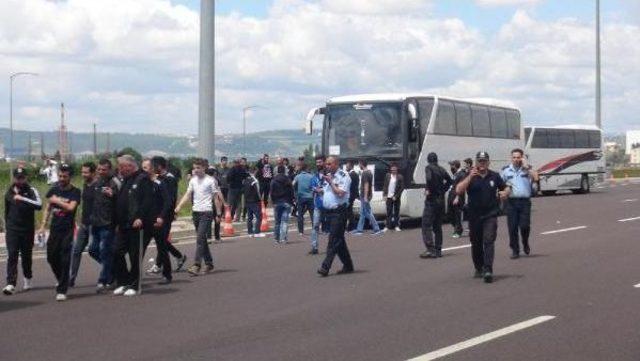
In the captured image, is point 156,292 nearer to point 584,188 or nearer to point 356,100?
point 356,100

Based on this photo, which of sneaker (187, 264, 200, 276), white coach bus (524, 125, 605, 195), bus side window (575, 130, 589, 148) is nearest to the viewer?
sneaker (187, 264, 200, 276)

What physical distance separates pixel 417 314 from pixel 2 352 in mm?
4509

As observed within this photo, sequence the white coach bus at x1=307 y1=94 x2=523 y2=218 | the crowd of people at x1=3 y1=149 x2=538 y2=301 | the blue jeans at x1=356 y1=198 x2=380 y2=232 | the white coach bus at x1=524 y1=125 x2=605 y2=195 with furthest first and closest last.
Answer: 1. the white coach bus at x1=524 y1=125 x2=605 y2=195
2. the white coach bus at x1=307 y1=94 x2=523 y2=218
3. the blue jeans at x1=356 y1=198 x2=380 y2=232
4. the crowd of people at x1=3 y1=149 x2=538 y2=301

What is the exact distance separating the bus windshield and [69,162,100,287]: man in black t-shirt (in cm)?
1374

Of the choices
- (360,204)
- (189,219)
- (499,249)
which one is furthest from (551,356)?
(189,219)

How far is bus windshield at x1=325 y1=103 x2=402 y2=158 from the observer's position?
28938 millimetres

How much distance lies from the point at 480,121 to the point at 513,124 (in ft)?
13.4

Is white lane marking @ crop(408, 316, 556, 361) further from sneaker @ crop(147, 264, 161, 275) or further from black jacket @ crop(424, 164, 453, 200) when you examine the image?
black jacket @ crop(424, 164, 453, 200)

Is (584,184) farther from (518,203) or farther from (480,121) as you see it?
(518,203)

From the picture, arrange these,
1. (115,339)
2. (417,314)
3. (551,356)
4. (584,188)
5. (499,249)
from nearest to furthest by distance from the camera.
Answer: (551,356) < (115,339) < (417,314) < (499,249) < (584,188)

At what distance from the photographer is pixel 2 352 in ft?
34.0

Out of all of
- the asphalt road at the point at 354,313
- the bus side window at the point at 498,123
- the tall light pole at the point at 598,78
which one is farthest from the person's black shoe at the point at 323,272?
the tall light pole at the point at 598,78

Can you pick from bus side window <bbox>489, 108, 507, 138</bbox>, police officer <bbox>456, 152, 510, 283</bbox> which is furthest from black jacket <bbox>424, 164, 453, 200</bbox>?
bus side window <bbox>489, 108, 507, 138</bbox>

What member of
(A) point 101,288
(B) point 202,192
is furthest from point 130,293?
(B) point 202,192
